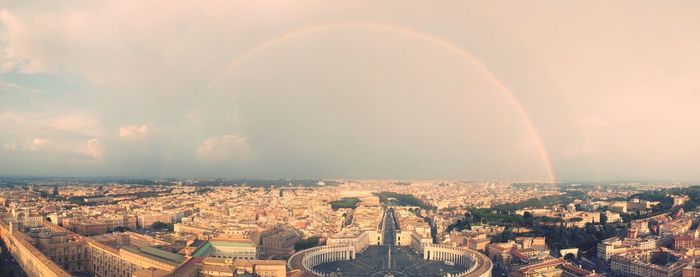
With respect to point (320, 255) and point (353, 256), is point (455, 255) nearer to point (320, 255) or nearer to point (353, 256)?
point (353, 256)

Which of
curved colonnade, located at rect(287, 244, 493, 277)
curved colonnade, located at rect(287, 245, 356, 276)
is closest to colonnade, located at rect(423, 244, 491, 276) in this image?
curved colonnade, located at rect(287, 244, 493, 277)

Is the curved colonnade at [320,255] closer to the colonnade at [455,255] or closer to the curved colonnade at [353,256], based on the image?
the curved colonnade at [353,256]

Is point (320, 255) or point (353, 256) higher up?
point (320, 255)

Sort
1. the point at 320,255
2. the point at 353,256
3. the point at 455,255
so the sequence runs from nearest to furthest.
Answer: the point at 320,255 < the point at 455,255 < the point at 353,256

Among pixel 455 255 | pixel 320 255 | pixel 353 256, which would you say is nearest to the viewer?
pixel 320 255

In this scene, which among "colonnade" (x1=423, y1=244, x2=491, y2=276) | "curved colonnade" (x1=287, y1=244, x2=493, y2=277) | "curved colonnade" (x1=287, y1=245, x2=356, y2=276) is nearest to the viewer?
"curved colonnade" (x1=287, y1=244, x2=493, y2=277)

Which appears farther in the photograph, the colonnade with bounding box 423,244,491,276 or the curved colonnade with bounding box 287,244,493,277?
the colonnade with bounding box 423,244,491,276

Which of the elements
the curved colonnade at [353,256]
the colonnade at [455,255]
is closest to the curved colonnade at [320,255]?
the curved colonnade at [353,256]

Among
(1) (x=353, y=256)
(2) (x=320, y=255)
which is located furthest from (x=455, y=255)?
(2) (x=320, y=255)

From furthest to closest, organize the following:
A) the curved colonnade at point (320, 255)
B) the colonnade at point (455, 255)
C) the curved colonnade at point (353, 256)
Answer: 1. the colonnade at point (455, 255)
2. the curved colonnade at point (320, 255)
3. the curved colonnade at point (353, 256)

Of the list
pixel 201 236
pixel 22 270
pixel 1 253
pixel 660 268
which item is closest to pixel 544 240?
pixel 660 268

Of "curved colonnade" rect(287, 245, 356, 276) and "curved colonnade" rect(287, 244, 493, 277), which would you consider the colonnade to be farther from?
"curved colonnade" rect(287, 245, 356, 276)

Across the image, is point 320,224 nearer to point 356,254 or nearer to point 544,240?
point 356,254
